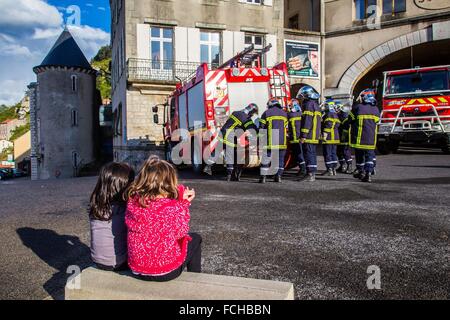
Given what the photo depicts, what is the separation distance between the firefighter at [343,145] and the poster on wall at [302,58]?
1367 centimetres

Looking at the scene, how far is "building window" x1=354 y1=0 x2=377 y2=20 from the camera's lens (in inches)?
921

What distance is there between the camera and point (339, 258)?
396 cm

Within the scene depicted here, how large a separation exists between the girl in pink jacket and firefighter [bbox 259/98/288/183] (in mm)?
6410

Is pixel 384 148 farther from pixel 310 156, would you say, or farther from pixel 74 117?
pixel 74 117

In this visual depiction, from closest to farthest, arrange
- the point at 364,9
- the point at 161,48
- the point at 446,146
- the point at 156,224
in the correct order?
the point at 156,224 → the point at 446,146 → the point at 161,48 → the point at 364,9

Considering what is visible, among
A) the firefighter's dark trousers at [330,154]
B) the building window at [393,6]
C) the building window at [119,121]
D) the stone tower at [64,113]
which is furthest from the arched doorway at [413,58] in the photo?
the stone tower at [64,113]

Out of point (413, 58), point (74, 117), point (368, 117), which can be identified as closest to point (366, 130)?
point (368, 117)

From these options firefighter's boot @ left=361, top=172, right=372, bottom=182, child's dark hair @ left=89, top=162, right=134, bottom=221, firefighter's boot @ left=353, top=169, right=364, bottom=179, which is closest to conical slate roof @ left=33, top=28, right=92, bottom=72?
firefighter's boot @ left=353, top=169, right=364, bottom=179

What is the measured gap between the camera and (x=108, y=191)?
3111 millimetres

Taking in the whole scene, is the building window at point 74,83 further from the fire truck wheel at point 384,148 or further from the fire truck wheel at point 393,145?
the fire truck wheel at point 393,145

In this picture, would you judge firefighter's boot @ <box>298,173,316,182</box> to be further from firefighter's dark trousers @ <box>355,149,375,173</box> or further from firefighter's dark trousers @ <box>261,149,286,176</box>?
firefighter's dark trousers @ <box>355,149,375,173</box>

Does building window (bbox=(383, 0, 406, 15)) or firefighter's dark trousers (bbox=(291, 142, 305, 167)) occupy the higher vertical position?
building window (bbox=(383, 0, 406, 15))

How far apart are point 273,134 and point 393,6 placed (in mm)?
18022
